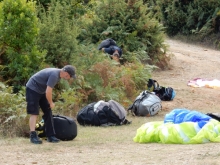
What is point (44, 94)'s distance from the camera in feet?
33.2

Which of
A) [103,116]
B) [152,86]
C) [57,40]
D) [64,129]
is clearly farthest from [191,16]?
[64,129]

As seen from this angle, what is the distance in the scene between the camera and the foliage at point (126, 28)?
825 inches

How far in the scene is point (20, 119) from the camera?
11.0 metres

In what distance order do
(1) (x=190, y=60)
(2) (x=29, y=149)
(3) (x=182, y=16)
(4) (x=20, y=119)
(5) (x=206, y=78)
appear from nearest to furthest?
1. (2) (x=29, y=149)
2. (4) (x=20, y=119)
3. (5) (x=206, y=78)
4. (1) (x=190, y=60)
5. (3) (x=182, y=16)

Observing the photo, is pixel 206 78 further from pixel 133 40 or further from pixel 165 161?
pixel 165 161

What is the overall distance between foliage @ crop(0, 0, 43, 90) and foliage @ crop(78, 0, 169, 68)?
7416mm

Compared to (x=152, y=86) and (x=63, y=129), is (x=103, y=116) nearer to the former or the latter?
(x=63, y=129)

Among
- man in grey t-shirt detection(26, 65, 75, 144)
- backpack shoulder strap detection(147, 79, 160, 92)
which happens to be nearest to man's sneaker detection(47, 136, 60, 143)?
man in grey t-shirt detection(26, 65, 75, 144)

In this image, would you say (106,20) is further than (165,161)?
Yes

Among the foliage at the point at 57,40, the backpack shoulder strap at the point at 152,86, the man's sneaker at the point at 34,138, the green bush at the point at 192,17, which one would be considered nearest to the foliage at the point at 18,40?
the foliage at the point at 57,40

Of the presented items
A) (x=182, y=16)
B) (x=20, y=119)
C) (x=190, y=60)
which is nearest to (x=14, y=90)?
(x=20, y=119)

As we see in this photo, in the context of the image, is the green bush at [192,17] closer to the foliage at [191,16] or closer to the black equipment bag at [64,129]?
the foliage at [191,16]

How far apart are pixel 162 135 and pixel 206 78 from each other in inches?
449

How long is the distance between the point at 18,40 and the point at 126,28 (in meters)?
8.74
